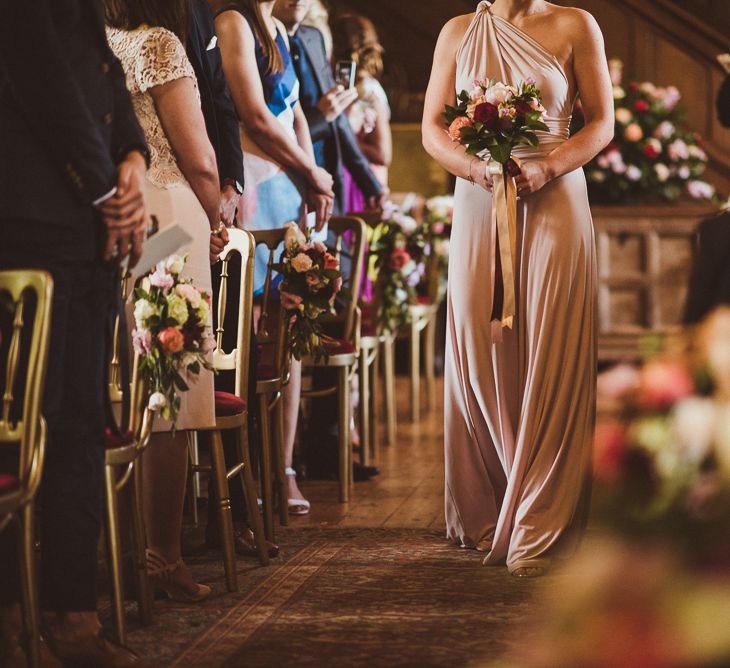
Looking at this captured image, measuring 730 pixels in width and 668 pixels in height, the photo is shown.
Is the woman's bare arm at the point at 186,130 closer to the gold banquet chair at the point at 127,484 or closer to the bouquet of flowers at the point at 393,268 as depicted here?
the gold banquet chair at the point at 127,484

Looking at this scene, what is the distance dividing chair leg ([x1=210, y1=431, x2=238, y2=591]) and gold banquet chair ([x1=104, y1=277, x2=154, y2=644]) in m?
0.28

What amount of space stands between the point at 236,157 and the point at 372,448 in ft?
9.09

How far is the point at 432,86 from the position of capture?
4.28 m

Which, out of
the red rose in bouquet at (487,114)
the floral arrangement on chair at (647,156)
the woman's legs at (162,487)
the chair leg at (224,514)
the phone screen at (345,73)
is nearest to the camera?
the woman's legs at (162,487)

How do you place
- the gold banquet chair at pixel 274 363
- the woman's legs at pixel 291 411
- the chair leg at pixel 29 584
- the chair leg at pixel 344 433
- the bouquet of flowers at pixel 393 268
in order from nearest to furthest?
the chair leg at pixel 29 584 → the gold banquet chair at pixel 274 363 → the woman's legs at pixel 291 411 → the chair leg at pixel 344 433 → the bouquet of flowers at pixel 393 268

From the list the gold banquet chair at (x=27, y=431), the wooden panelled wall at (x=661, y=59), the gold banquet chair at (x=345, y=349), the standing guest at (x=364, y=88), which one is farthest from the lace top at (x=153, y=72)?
the wooden panelled wall at (x=661, y=59)

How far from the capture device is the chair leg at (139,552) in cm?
329

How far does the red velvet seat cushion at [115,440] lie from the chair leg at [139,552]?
0.61 ft

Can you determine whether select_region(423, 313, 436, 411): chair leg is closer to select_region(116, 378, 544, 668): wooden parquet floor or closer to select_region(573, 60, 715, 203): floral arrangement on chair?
select_region(573, 60, 715, 203): floral arrangement on chair

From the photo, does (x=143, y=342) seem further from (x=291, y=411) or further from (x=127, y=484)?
(x=291, y=411)

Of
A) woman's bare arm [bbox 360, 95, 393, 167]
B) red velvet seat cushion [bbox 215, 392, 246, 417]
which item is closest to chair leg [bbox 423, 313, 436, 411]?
woman's bare arm [bbox 360, 95, 393, 167]

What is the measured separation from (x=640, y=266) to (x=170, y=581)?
6.11 metres

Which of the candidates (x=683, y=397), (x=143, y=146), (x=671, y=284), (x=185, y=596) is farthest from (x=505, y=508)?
(x=671, y=284)

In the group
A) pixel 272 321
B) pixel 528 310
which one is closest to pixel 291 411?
pixel 272 321
